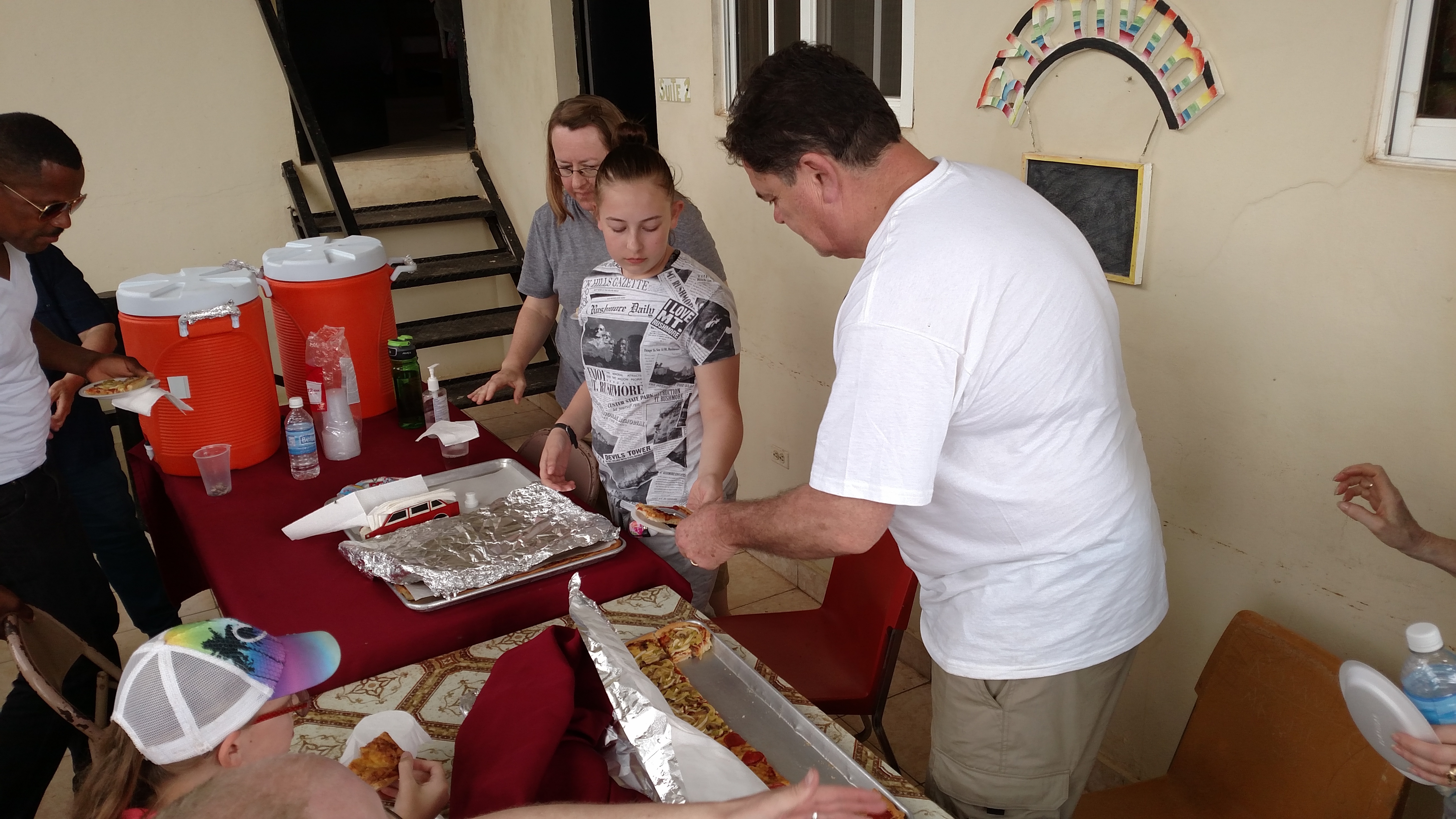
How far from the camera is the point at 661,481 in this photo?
6.76 ft

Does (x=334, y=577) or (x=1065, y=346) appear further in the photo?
(x=334, y=577)

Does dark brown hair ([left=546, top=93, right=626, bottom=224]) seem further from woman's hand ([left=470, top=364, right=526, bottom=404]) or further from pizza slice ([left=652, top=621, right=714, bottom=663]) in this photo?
pizza slice ([left=652, top=621, right=714, bottom=663])

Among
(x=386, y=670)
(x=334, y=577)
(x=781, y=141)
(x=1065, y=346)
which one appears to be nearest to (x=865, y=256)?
(x=781, y=141)

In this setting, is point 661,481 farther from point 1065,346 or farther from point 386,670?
point 1065,346

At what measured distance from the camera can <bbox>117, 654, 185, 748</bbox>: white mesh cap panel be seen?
1.08 meters

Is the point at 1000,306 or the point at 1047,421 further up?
the point at 1000,306

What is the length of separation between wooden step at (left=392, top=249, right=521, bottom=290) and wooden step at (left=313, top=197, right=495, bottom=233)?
0.22 m

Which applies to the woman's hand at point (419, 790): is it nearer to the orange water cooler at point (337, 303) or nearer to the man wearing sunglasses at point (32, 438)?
the man wearing sunglasses at point (32, 438)

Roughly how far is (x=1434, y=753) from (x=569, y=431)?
1.66 meters

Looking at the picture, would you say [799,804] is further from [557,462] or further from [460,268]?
[460,268]

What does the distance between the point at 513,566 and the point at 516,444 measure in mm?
3474

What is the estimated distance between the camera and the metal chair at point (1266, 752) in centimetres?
157

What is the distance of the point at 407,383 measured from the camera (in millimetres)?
2564

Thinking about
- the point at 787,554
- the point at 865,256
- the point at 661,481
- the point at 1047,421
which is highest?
the point at 865,256
